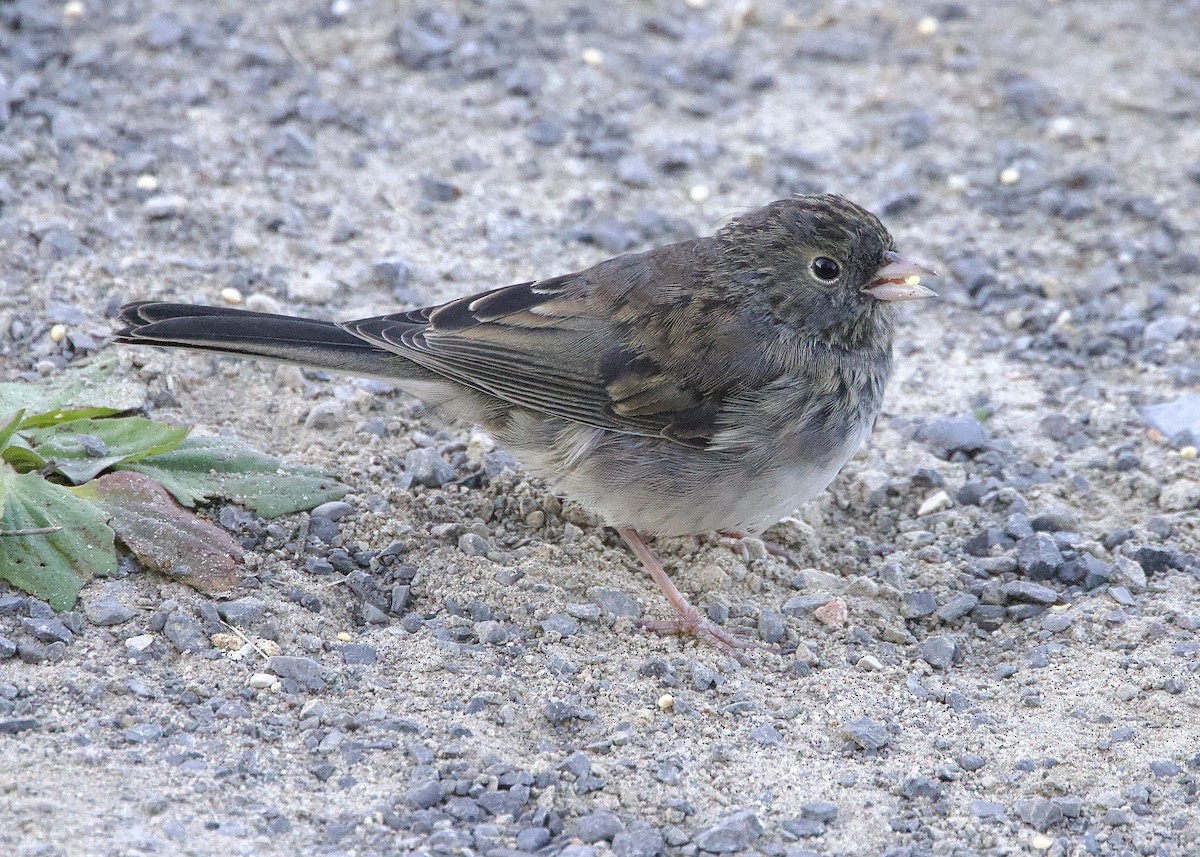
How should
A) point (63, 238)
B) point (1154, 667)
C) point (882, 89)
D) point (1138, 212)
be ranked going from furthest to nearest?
point (882, 89) < point (1138, 212) < point (63, 238) < point (1154, 667)

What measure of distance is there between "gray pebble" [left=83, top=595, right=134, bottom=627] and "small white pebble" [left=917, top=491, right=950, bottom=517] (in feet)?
8.60

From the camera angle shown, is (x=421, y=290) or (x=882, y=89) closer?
(x=421, y=290)

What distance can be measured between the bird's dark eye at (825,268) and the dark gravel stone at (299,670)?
1.98 meters

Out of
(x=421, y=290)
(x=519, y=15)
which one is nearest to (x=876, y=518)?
(x=421, y=290)

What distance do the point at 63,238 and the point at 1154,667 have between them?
4111 millimetres

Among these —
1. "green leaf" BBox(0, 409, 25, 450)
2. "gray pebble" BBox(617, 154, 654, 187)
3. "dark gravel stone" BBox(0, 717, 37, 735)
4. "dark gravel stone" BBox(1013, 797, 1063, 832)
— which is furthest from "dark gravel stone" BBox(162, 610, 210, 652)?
"gray pebble" BBox(617, 154, 654, 187)

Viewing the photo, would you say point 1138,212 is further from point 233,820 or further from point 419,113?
point 233,820

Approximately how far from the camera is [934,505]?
4828 mm

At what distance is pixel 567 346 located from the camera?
4410mm

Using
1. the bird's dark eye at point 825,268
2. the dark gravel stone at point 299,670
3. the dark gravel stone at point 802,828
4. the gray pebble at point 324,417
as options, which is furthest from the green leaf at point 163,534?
the bird's dark eye at point 825,268

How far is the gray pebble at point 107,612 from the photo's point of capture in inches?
146

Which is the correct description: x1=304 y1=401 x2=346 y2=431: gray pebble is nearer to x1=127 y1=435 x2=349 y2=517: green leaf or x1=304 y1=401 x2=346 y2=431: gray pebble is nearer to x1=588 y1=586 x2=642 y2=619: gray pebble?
x1=127 y1=435 x2=349 y2=517: green leaf

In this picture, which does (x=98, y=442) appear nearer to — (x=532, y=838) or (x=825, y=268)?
(x=532, y=838)

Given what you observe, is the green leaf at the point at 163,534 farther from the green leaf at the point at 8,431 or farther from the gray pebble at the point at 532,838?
the gray pebble at the point at 532,838
